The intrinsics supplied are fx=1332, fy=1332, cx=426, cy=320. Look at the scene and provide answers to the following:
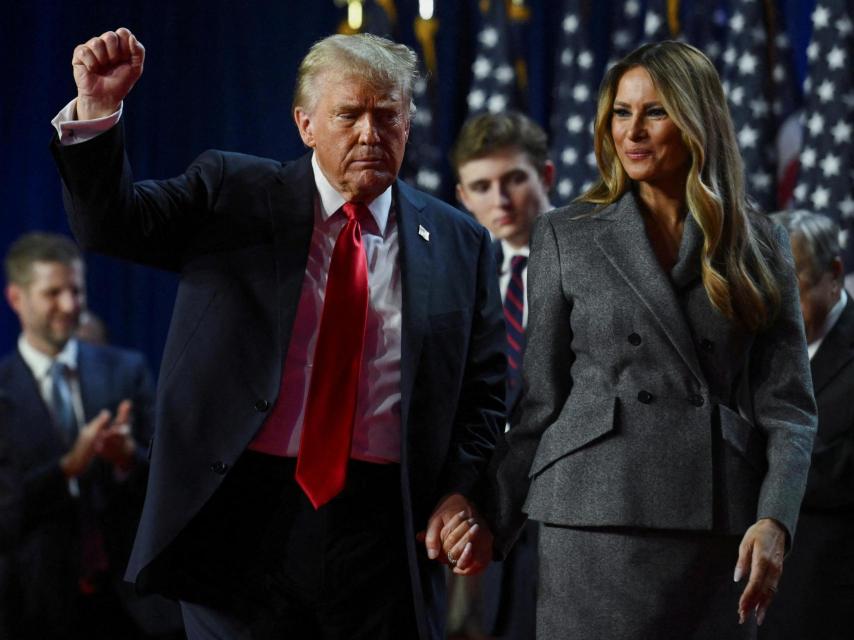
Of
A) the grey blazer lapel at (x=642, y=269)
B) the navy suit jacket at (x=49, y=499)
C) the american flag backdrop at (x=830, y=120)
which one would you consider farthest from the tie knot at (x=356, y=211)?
the american flag backdrop at (x=830, y=120)

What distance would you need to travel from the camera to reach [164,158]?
289 inches

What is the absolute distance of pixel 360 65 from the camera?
8.41 feet

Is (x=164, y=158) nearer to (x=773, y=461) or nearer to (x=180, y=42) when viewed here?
(x=180, y=42)

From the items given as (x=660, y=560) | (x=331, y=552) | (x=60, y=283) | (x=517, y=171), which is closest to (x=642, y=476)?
(x=660, y=560)

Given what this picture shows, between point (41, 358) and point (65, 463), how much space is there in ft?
1.65

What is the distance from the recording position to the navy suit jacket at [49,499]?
5.11m

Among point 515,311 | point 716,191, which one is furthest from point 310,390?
point 515,311

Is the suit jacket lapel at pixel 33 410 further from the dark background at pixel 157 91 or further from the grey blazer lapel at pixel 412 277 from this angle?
the grey blazer lapel at pixel 412 277

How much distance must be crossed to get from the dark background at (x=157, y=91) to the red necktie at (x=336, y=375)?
476 cm

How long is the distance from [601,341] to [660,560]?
1.31ft

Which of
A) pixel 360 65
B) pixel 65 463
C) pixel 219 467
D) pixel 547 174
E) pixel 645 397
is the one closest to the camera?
pixel 645 397

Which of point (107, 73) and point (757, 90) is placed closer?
point (107, 73)

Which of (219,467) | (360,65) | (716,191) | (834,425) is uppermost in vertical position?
(360,65)

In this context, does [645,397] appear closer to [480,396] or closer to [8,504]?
[480,396]
